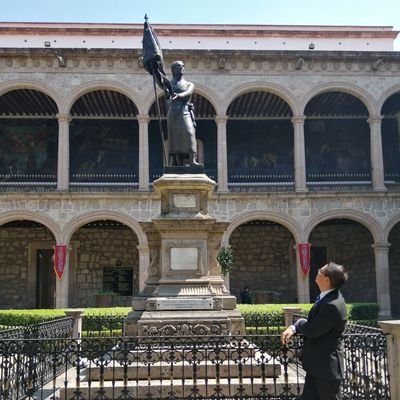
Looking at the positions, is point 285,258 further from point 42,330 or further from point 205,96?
point 42,330

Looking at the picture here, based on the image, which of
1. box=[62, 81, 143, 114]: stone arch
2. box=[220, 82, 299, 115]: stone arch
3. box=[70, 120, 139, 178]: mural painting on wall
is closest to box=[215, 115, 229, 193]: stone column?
box=[220, 82, 299, 115]: stone arch

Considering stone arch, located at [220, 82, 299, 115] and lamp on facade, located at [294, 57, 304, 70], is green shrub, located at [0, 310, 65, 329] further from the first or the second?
lamp on facade, located at [294, 57, 304, 70]

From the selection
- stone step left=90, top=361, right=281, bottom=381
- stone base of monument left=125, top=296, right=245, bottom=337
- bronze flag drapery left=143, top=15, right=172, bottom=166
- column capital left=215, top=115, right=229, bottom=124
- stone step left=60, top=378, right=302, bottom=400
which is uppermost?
column capital left=215, top=115, right=229, bottom=124

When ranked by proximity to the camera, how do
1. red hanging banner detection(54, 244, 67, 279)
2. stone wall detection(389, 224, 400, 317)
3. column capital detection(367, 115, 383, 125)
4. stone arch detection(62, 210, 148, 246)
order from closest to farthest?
red hanging banner detection(54, 244, 67, 279) → stone arch detection(62, 210, 148, 246) → column capital detection(367, 115, 383, 125) → stone wall detection(389, 224, 400, 317)

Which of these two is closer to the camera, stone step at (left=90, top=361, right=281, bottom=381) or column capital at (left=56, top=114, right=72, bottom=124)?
stone step at (left=90, top=361, right=281, bottom=381)

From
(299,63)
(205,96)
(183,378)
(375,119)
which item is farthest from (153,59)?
(375,119)

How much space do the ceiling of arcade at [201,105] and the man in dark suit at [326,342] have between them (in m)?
18.0

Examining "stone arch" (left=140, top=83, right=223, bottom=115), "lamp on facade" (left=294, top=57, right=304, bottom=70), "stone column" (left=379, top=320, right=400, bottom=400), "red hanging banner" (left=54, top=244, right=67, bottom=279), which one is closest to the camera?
"stone column" (left=379, top=320, right=400, bottom=400)

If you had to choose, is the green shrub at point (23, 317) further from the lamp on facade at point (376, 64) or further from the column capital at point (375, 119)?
the lamp on facade at point (376, 64)

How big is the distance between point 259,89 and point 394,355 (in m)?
17.3

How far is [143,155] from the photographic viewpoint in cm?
2131

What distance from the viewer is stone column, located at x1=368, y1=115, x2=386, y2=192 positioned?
21375mm

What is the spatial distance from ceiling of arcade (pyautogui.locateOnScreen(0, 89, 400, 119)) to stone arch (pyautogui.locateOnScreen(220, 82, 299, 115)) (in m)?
0.84

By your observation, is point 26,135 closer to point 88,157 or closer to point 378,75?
point 88,157
